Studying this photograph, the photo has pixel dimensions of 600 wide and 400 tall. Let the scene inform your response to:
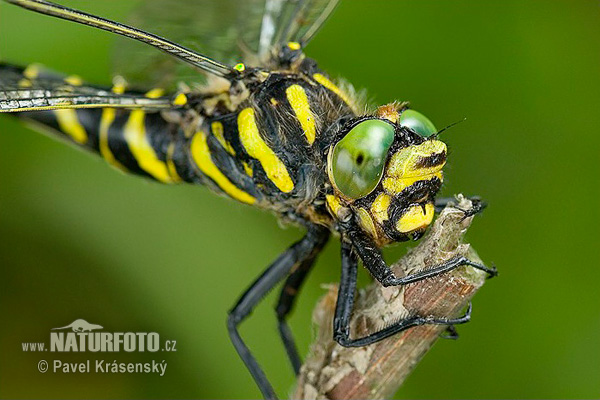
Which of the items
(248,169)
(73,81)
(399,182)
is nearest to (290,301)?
(248,169)

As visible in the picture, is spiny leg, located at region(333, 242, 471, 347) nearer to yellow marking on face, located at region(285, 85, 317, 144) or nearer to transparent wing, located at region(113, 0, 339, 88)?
yellow marking on face, located at region(285, 85, 317, 144)

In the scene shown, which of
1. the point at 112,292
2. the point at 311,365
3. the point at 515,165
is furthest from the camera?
the point at 112,292

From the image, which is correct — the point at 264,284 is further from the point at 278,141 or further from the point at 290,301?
the point at 278,141

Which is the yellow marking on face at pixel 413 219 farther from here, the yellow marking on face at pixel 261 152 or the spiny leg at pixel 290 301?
the spiny leg at pixel 290 301

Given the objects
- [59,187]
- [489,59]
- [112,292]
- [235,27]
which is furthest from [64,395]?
[489,59]

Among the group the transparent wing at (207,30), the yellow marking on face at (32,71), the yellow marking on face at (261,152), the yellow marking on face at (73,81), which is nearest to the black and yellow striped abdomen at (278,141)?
the yellow marking on face at (261,152)

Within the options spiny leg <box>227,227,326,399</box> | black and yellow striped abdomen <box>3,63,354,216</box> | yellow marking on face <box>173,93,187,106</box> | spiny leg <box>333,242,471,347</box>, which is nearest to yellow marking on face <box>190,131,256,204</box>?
black and yellow striped abdomen <box>3,63,354,216</box>

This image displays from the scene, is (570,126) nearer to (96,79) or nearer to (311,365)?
(311,365)
